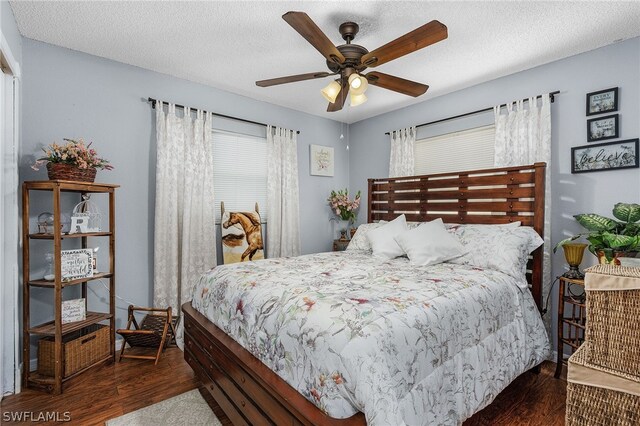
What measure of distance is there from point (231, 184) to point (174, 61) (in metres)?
1.37

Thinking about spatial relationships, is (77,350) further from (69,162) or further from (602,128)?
(602,128)

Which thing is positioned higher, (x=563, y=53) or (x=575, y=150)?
(x=563, y=53)

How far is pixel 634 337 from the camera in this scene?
Answer: 106 centimetres

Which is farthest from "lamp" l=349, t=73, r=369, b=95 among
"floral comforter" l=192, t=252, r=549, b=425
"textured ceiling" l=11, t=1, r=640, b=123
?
"floral comforter" l=192, t=252, r=549, b=425

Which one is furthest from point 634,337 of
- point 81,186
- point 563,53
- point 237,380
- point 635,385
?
point 81,186

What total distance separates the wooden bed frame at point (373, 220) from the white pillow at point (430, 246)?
2.06ft

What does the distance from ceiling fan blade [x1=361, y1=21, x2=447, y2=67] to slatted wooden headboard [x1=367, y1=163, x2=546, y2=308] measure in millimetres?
1560

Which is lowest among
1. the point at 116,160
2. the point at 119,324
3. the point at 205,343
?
the point at 119,324

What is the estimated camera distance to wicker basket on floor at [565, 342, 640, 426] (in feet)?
3.55

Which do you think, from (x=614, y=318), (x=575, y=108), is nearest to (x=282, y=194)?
(x=575, y=108)

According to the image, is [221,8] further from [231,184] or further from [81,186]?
[231,184]

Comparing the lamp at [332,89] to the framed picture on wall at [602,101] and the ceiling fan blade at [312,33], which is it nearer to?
the ceiling fan blade at [312,33]

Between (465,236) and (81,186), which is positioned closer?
(81,186)

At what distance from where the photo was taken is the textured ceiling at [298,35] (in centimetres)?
Answer: 211
